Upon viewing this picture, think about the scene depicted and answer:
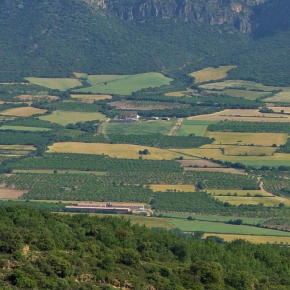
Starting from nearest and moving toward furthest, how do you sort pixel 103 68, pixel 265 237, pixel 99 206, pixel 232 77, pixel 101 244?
pixel 101 244
pixel 265 237
pixel 99 206
pixel 232 77
pixel 103 68

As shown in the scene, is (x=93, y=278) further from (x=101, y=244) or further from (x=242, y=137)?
(x=242, y=137)

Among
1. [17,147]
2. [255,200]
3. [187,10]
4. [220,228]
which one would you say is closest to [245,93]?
[17,147]

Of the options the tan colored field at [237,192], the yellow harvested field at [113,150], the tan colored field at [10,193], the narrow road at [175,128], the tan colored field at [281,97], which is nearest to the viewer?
the tan colored field at [10,193]

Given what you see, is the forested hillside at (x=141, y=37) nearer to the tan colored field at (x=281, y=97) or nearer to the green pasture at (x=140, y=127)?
the tan colored field at (x=281, y=97)

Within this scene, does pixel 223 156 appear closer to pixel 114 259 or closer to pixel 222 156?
pixel 222 156

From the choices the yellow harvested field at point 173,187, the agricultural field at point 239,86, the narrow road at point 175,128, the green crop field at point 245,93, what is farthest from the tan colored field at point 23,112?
the yellow harvested field at point 173,187

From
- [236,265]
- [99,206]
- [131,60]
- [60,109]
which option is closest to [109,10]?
[131,60]

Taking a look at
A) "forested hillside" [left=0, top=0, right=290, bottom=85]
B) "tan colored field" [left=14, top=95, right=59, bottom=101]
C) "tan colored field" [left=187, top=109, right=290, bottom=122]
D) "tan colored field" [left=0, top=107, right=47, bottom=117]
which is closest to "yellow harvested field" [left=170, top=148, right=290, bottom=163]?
"tan colored field" [left=187, top=109, right=290, bottom=122]
